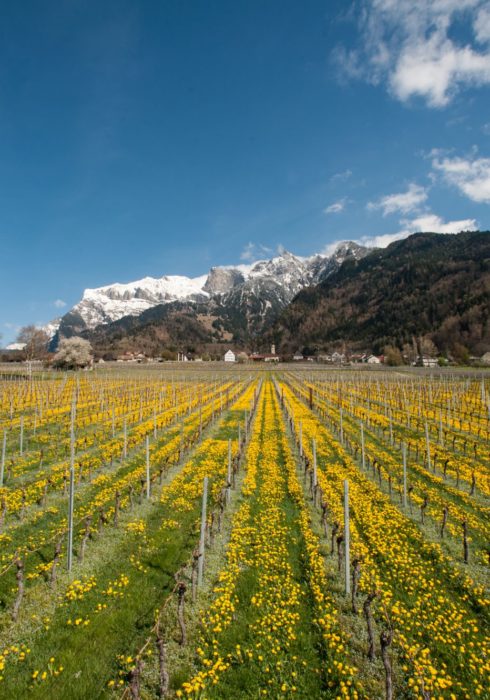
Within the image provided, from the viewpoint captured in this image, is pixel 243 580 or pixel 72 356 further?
pixel 72 356

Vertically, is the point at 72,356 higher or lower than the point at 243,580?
higher

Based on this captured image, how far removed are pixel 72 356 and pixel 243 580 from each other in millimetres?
118157

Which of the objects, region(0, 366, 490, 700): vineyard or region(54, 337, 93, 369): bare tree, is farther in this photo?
region(54, 337, 93, 369): bare tree

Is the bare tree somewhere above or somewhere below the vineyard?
above

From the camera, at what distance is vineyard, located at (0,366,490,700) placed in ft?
22.5

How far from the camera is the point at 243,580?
32.6 feet

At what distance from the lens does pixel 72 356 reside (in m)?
114

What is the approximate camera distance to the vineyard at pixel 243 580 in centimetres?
686

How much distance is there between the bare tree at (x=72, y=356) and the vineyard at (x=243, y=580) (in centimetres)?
10206

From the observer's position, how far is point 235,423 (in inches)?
1271

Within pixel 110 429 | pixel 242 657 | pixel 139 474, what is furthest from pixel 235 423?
pixel 242 657

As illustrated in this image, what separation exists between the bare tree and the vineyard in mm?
102063

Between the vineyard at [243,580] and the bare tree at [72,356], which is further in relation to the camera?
the bare tree at [72,356]

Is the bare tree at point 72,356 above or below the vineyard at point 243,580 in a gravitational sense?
above
